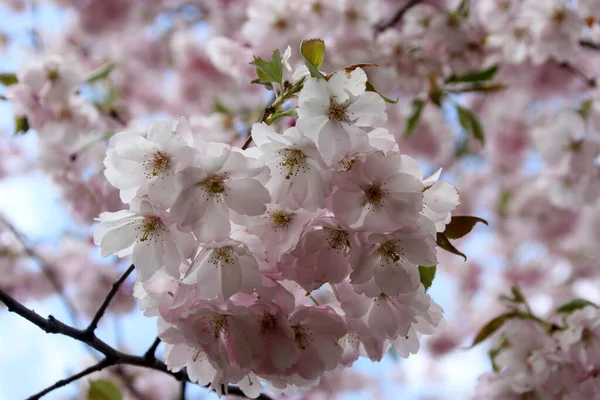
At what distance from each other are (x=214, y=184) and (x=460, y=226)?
357 millimetres

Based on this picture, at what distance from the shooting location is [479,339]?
136 cm

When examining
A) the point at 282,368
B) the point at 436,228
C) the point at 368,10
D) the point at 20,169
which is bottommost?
the point at 282,368

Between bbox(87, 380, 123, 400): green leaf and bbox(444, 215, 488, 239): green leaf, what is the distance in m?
0.76

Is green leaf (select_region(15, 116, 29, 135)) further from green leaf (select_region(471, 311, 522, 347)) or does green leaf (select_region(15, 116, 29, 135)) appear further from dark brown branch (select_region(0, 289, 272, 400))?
green leaf (select_region(471, 311, 522, 347))

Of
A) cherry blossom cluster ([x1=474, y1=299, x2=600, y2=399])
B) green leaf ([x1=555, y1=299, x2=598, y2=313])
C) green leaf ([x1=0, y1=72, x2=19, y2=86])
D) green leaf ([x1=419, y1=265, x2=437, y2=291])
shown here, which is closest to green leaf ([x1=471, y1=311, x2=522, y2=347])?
cherry blossom cluster ([x1=474, y1=299, x2=600, y2=399])

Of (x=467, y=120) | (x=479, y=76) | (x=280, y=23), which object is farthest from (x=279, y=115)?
(x=467, y=120)

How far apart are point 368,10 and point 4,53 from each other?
311 cm

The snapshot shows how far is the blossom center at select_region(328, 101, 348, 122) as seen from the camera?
2.42 feet

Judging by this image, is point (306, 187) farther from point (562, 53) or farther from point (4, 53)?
point (4, 53)

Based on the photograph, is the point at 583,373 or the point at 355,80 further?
the point at 583,373

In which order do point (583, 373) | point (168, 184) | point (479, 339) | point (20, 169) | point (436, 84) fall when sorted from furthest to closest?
point (20, 169)
point (436, 84)
point (479, 339)
point (583, 373)
point (168, 184)

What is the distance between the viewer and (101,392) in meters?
1.20

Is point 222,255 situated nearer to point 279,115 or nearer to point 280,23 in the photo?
point 279,115

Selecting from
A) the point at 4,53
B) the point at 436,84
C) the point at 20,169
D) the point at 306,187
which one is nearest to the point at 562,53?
the point at 436,84
